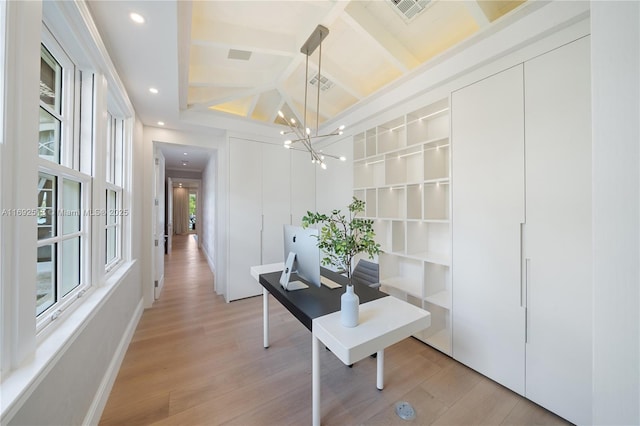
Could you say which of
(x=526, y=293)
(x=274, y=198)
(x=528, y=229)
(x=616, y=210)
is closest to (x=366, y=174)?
(x=274, y=198)

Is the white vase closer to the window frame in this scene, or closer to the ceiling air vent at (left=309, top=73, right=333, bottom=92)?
the window frame

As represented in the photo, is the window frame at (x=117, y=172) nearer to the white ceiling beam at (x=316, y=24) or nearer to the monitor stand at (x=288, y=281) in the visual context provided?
the monitor stand at (x=288, y=281)

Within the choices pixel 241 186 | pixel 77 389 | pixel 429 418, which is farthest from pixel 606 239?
pixel 241 186

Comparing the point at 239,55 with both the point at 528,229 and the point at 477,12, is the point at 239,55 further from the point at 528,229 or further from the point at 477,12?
the point at 528,229

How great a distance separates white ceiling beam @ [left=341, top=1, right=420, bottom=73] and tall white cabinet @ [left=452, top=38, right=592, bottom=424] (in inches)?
26.1

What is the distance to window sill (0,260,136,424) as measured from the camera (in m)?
0.81

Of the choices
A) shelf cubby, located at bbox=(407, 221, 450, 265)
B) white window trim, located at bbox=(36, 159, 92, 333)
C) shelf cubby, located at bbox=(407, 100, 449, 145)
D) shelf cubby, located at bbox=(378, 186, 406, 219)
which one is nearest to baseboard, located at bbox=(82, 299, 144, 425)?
white window trim, located at bbox=(36, 159, 92, 333)

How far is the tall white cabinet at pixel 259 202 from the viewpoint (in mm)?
3754

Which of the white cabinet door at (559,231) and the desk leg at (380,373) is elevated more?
the white cabinet door at (559,231)

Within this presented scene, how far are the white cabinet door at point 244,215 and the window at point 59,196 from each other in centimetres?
205

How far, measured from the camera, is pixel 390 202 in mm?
3184

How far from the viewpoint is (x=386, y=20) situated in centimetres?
225

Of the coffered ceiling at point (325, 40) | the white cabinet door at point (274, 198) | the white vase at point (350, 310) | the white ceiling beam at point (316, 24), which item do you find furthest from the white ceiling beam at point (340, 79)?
the white vase at point (350, 310)

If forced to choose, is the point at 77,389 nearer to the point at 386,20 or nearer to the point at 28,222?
the point at 28,222
